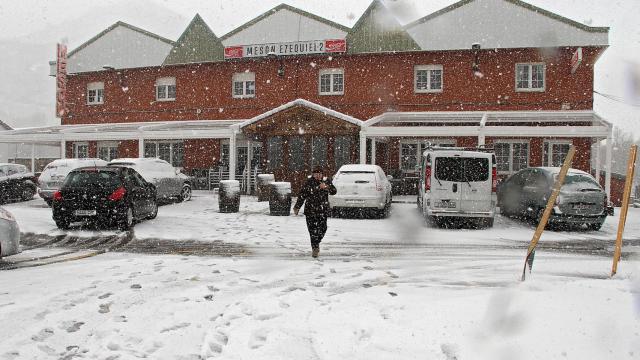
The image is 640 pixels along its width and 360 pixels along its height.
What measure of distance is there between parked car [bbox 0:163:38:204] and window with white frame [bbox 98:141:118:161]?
8318mm

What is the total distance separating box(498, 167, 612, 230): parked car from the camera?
1295cm

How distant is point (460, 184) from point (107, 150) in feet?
72.3

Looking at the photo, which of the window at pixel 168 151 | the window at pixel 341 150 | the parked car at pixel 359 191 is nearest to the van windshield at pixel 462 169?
the parked car at pixel 359 191

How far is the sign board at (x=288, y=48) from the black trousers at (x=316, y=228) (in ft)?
54.6

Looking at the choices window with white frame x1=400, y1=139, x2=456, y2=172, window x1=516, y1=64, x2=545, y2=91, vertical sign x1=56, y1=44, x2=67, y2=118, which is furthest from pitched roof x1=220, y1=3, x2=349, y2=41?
vertical sign x1=56, y1=44, x2=67, y2=118

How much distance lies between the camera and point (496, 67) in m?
22.9

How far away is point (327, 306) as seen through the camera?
17.9 feet

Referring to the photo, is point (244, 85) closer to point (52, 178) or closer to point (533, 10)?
point (52, 178)

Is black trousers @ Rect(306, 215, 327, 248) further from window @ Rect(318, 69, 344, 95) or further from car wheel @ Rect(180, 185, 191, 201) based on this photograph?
window @ Rect(318, 69, 344, 95)

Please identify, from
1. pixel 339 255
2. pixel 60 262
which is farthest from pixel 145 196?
pixel 339 255

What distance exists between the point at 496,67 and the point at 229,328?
2108cm

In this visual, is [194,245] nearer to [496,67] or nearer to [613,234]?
[613,234]

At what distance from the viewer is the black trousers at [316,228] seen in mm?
8508

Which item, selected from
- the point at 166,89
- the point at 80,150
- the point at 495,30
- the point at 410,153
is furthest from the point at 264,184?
the point at 80,150
